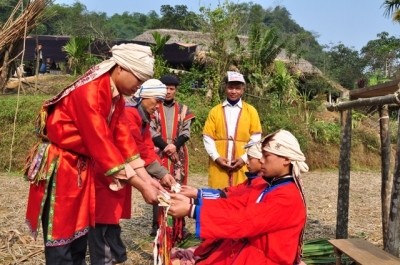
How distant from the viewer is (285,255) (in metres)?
2.79

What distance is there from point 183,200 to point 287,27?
82.8 metres

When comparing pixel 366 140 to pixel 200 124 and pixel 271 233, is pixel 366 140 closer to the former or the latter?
pixel 200 124

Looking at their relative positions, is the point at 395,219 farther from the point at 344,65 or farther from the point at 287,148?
the point at 344,65

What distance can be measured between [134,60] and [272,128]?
929 centimetres

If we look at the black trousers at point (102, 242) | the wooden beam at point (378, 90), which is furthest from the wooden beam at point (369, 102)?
the black trousers at point (102, 242)

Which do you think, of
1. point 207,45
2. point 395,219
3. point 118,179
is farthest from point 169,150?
point 207,45

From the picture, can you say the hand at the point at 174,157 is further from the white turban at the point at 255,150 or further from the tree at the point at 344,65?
the tree at the point at 344,65

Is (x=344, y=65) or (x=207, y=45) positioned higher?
(x=344, y=65)

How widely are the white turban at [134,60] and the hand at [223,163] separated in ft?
8.19

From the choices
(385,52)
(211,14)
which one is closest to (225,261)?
(211,14)

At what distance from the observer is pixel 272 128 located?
11.9 m

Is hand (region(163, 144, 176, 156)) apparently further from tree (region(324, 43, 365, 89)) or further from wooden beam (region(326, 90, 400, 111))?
tree (region(324, 43, 365, 89))

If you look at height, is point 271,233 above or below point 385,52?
below

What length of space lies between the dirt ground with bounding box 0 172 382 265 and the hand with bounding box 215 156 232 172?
1175mm
